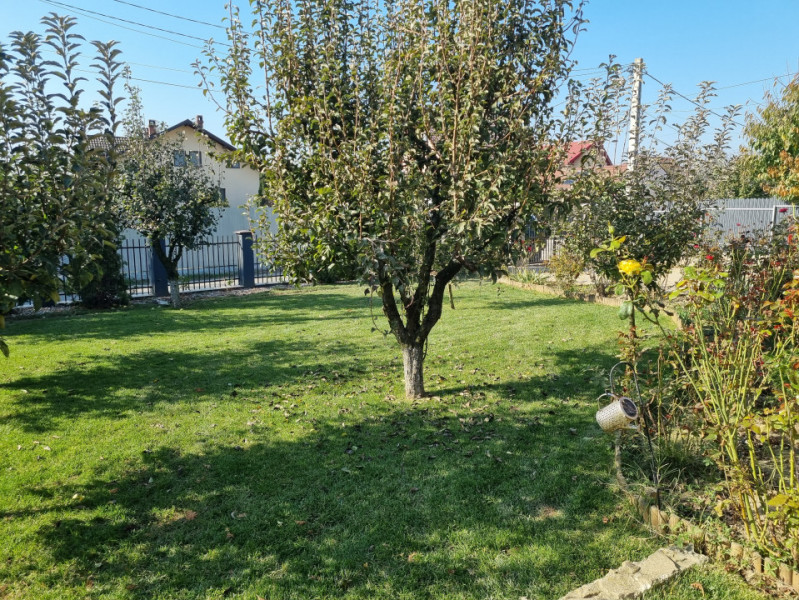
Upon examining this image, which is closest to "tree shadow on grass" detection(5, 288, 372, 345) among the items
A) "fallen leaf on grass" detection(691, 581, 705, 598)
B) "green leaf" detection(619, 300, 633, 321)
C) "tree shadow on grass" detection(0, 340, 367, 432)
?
"tree shadow on grass" detection(0, 340, 367, 432)

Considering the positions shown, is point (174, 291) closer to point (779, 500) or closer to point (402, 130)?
point (402, 130)

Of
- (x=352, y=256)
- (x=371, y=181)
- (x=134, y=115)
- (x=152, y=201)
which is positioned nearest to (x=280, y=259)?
(x=352, y=256)

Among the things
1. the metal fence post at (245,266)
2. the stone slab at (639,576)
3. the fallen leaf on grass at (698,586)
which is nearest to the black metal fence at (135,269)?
the metal fence post at (245,266)

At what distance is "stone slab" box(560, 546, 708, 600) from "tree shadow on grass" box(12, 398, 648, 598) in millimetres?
197

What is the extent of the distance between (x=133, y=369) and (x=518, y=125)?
6.21 meters

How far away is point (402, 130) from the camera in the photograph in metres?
4.91

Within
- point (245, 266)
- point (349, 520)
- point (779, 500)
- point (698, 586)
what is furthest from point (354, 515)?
point (245, 266)

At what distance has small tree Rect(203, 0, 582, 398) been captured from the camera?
462cm

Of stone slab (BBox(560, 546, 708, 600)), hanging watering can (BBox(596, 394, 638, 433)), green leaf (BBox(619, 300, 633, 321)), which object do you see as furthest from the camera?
hanging watering can (BBox(596, 394, 638, 433))

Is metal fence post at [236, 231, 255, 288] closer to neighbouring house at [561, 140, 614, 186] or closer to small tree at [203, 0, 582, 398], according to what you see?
small tree at [203, 0, 582, 398]

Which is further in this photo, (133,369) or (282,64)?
(133,369)

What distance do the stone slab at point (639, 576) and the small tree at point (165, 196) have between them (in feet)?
41.1

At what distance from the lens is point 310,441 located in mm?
5184

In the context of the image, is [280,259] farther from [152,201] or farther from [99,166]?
[152,201]
